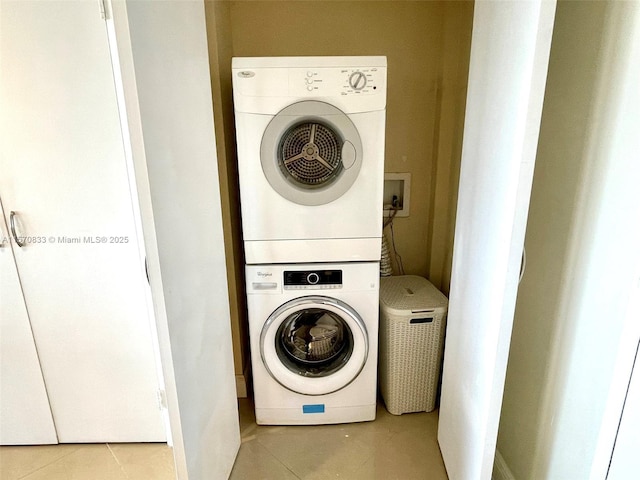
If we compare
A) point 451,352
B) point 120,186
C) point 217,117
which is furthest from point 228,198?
point 451,352

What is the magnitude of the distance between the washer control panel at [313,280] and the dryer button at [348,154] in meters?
0.46

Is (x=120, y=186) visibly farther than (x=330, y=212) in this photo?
No

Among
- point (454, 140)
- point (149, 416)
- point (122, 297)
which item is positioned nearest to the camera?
point (122, 297)

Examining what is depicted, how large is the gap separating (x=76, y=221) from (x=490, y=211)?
151 centimetres

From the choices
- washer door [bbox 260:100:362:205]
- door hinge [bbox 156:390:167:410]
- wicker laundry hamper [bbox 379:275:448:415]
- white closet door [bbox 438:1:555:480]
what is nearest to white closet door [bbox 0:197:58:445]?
door hinge [bbox 156:390:167:410]

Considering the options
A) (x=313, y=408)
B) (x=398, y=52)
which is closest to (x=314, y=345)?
(x=313, y=408)

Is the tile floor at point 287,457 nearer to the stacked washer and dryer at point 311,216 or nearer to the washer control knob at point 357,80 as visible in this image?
the stacked washer and dryer at point 311,216

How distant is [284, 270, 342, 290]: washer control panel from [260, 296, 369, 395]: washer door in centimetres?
5

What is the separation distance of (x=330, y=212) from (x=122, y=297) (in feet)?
3.06

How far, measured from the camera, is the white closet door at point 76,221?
4.75 ft

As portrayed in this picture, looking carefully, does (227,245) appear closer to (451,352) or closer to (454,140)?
(451,352)

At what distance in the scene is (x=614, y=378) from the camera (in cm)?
101

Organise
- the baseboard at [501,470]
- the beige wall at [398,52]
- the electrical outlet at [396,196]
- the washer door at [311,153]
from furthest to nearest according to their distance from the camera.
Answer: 1. the electrical outlet at [396,196]
2. the beige wall at [398,52]
3. the washer door at [311,153]
4. the baseboard at [501,470]

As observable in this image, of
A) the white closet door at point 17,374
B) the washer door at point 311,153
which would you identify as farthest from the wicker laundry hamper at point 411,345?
the white closet door at point 17,374
